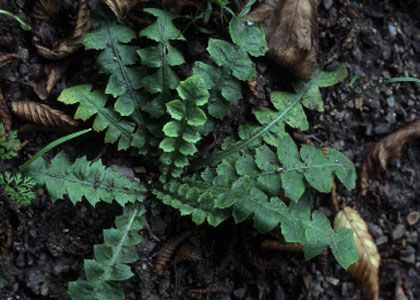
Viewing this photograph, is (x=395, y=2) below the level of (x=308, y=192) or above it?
above

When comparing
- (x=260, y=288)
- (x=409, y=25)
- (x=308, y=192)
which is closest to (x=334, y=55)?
(x=409, y=25)

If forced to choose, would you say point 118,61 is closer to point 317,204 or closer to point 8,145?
point 8,145

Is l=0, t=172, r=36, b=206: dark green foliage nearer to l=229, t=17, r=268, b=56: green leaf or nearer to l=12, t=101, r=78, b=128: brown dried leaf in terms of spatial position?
l=12, t=101, r=78, b=128: brown dried leaf

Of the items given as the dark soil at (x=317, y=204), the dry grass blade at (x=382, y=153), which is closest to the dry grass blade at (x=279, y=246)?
the dark soil at (x=317, y=204)

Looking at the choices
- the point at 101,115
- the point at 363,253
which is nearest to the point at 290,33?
the point at 101,115

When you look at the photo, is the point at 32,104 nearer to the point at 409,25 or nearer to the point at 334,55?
the point at 334,55

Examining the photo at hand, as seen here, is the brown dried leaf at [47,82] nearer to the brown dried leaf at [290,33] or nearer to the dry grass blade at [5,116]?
the dry grass blade at [5,116]
